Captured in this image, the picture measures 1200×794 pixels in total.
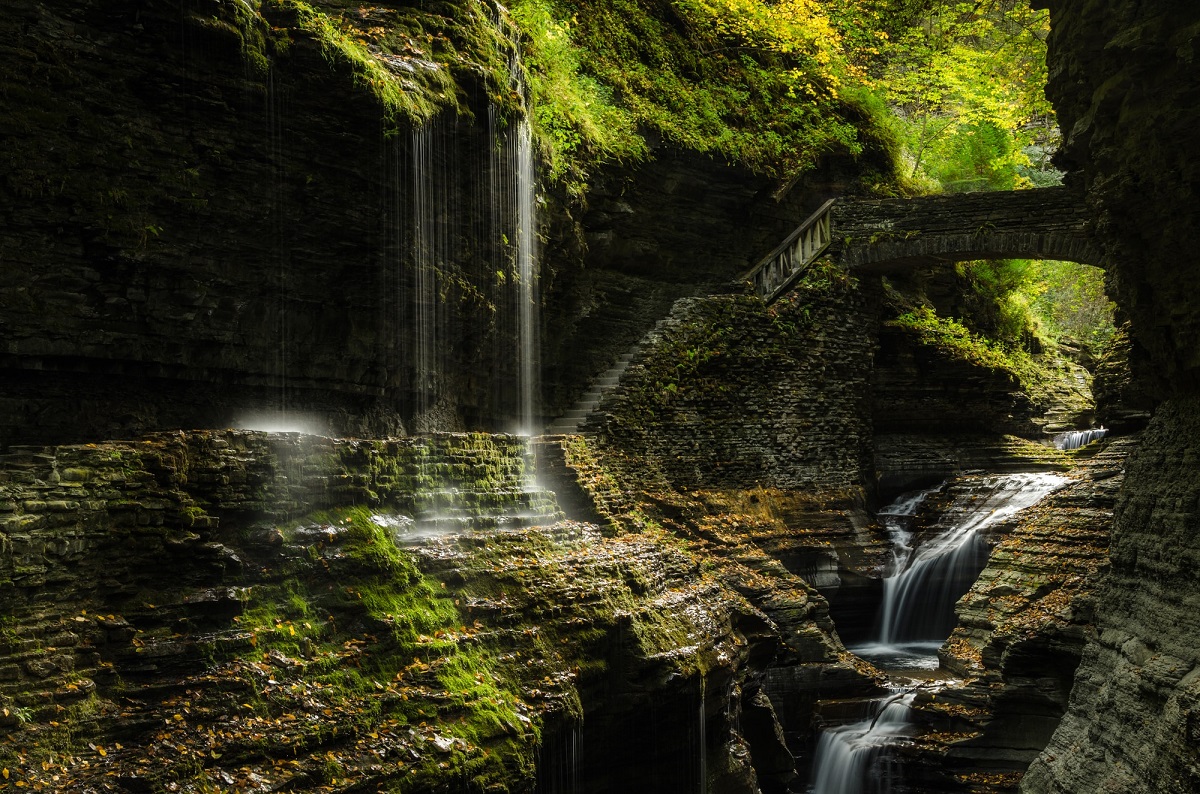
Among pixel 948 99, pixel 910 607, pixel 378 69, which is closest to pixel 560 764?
Answer: pixel 378 69

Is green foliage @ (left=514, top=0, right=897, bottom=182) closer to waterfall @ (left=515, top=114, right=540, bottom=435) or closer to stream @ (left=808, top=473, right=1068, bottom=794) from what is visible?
waterfall @ (left=515, top=114, right=540, bottom=435)

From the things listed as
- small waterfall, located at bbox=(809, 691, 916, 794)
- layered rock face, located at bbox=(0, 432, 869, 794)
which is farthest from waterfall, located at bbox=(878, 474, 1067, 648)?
layered rock face, located at bbox=(0, 432, 869, 794)

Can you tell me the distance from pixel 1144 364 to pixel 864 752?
6024mm

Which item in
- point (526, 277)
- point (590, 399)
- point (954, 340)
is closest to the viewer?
point (526, 277)

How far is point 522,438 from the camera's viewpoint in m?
10.7

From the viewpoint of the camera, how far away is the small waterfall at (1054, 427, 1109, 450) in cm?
2088

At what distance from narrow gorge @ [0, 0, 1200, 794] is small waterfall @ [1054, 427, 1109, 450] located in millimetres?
1775

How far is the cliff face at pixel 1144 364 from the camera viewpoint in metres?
6.21

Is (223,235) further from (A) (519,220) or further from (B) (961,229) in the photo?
(B) (961,229)

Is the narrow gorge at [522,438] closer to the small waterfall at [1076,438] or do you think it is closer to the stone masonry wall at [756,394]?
the stone masonry wall at [756,394]

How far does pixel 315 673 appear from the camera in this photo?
6547 mm

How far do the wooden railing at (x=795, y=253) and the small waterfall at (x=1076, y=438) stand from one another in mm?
7991

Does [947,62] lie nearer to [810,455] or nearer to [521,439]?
[810,455]

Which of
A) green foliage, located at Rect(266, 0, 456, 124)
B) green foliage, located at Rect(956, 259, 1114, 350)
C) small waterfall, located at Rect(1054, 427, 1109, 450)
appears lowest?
small waterfall, located at Rect(1054, 427, 1109, 450)
